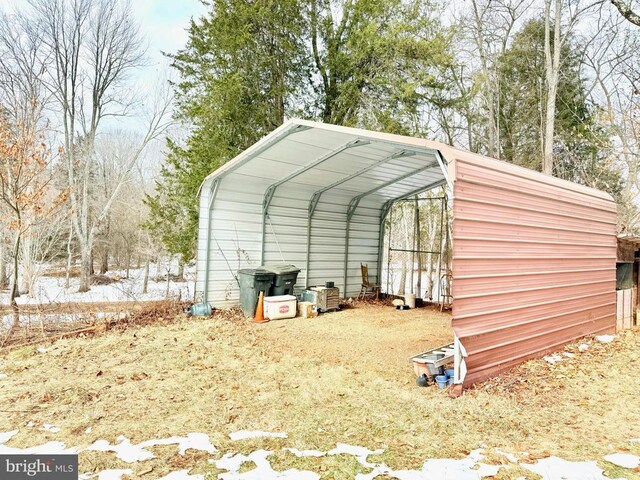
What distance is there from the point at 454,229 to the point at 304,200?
623 centimetres

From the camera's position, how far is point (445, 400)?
387 centimetres

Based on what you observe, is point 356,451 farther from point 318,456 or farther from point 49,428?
point 49,428

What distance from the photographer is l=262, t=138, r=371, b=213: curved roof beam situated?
6654mm

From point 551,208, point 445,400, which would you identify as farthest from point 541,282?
point 445,400

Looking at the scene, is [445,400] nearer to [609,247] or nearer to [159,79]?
[609,247]

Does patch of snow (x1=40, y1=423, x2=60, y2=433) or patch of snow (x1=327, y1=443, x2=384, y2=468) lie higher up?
patch of snow (x1=327, y1=443, x2=384, y2=468)

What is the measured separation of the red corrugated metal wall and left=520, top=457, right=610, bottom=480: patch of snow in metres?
1.47

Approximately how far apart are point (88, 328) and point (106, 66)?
13094 mm

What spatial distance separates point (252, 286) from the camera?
8141 mm

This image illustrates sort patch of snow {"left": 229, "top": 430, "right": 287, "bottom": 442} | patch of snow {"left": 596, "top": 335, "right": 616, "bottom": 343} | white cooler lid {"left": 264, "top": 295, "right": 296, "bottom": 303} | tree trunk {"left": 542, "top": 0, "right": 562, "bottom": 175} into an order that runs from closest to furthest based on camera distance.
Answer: patch of snow {"left": 229, "top": 430, "right": 287, "bottom": 442}
patch of snow {"left": 596, "top": 335, "right": 616, "bottom": 343}
white cooler lid {"left": 264, "top": 295, "right": 296, "bottom": 303}
tree trunk {"left": 542, "top": 0, "right": 562, "bottom": 175}

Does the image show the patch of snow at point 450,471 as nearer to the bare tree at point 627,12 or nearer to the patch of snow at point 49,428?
the patch of snow at point 49,428

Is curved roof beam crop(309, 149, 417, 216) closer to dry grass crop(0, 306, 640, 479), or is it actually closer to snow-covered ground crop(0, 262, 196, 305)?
dry grass crop(0, 306, 640, 479)

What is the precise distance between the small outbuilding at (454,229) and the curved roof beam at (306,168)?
3 cm
